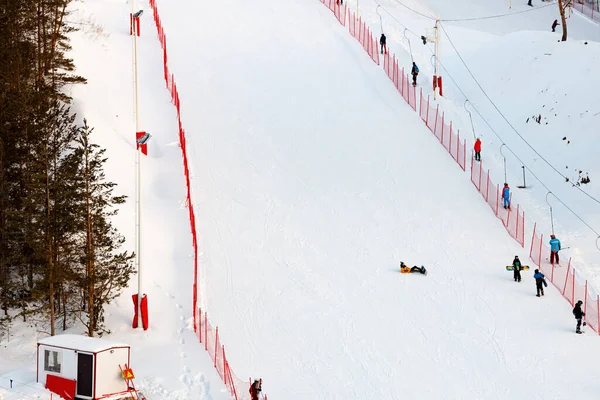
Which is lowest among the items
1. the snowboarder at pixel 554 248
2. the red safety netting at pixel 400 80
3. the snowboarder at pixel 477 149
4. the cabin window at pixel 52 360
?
the cabin window at pixel 52 360

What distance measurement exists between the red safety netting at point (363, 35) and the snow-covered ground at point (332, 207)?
68cm

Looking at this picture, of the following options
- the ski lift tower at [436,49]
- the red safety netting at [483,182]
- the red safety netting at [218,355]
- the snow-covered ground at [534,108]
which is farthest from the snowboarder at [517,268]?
the ski lift tower at [436,49]

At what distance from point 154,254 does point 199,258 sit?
1.67m

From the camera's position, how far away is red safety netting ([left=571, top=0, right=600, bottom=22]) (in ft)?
218

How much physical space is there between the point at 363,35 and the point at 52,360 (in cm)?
3266

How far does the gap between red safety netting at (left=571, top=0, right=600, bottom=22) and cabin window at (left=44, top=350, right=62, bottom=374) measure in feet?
171

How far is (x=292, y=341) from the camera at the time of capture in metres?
28.2

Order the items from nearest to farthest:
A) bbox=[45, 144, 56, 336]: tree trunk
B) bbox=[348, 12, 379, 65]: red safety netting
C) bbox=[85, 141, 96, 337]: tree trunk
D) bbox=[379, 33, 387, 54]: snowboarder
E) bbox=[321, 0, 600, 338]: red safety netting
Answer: bbox=[45, 144, 56, 336]: tree trunk < bbox=[85, 141, 96, 337]: tree trunk < bbox=[321, 0, 600, 338]: red safety netting < bbox=[379, 33, 387, 54]: snowboarder < bbox=[348, 12, 379, 65]: red safety netting

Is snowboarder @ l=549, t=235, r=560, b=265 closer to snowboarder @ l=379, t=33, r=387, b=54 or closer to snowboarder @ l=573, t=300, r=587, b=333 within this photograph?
snowboarder @ l=573, t=300, r=587, b=333

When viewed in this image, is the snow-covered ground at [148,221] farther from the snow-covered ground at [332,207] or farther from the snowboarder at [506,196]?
the snowboarder at [506,196]

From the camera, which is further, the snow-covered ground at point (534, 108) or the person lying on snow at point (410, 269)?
the snow-covered ground at point (534, 108)

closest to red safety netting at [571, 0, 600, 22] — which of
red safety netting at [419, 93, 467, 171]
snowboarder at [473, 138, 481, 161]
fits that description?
red safety netting at [419, 93, 467, 171]

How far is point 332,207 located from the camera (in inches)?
1441

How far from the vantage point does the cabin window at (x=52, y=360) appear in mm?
24031
